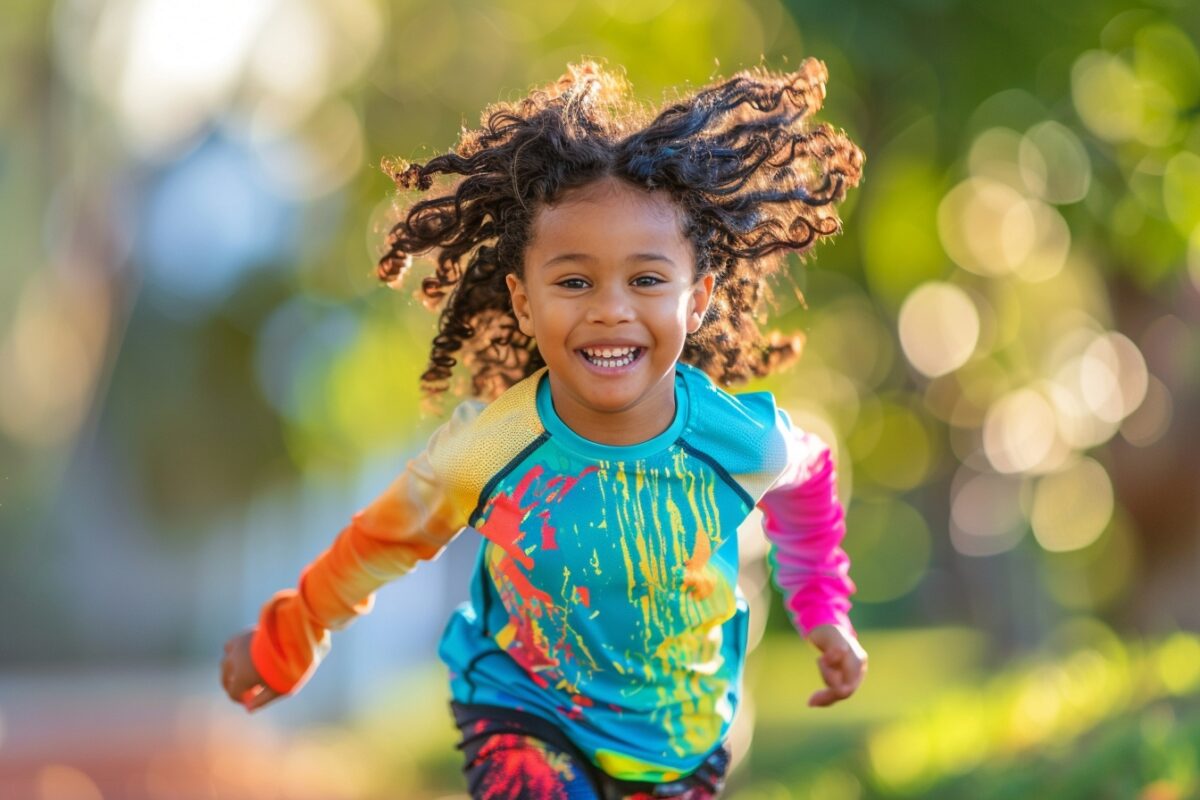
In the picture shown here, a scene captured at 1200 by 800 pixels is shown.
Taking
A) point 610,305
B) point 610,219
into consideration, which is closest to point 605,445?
point 610,305

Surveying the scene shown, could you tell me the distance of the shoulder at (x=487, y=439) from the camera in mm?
3908

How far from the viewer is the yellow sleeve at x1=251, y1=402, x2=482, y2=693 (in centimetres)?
400

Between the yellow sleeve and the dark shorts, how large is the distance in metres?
0.39

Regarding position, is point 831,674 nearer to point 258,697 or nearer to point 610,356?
point 610,356

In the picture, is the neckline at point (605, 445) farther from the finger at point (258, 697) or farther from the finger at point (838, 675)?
the finger at point (258, 697)

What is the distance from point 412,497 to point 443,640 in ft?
1.53

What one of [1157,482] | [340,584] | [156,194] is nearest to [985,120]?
[1157,482]

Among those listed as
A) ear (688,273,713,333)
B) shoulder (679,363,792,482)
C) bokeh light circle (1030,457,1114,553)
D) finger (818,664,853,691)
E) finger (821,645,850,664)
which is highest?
bokeh light circle (1030,457,1114,553)

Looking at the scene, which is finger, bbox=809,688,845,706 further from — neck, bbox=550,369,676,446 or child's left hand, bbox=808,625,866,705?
neck, bbox=550,369,676,446

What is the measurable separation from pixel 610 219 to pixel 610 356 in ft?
0.98

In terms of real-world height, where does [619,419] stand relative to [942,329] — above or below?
below

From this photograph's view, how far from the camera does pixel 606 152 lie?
12.7ft

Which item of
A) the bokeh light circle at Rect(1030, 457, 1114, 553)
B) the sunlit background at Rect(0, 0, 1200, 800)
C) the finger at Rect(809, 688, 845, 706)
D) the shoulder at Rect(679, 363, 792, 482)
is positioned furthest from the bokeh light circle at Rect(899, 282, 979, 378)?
the shoulder at Rect(679, 363, 792, 482)

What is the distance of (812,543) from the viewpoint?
4.42 m
